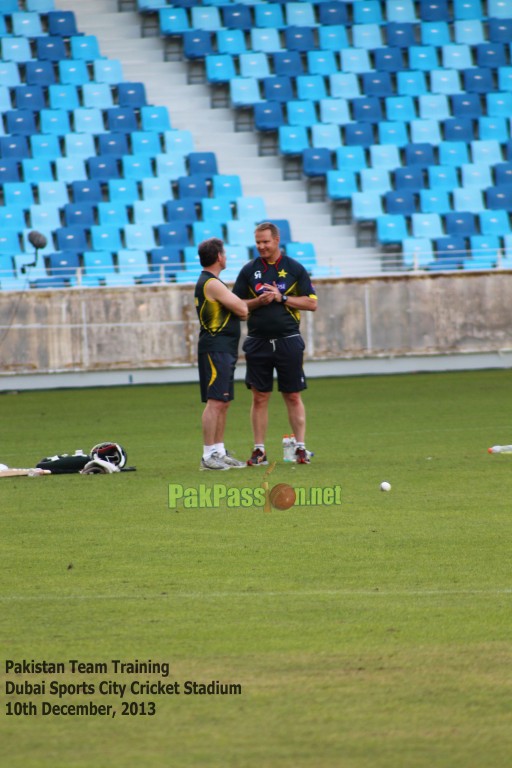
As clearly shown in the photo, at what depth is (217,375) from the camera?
10812 millimetres

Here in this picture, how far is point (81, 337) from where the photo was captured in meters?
26.0

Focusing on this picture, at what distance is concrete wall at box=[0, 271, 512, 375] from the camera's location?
2580 centimetres

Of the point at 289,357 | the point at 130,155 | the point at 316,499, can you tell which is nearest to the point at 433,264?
the point at 130,155

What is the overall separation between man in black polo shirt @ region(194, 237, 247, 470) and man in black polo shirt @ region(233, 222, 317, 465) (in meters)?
0.31

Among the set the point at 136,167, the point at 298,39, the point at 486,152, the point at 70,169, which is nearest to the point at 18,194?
the point at 70,169

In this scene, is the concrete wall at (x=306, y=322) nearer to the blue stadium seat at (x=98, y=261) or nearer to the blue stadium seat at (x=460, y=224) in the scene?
the blue stadium seat at (x=98, y=261)

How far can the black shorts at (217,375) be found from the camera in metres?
10.8

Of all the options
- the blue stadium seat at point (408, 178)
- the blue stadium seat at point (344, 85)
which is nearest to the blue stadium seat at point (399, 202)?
the blue stadium seat at point (408, 178)

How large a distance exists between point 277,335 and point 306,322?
610 inches

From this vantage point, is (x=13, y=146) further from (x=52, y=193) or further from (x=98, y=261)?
(x=98, y=261)

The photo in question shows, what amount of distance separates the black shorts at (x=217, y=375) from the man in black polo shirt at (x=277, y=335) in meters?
0.38

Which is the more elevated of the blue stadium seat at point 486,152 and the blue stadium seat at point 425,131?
the blue stadium seat at point 425,131

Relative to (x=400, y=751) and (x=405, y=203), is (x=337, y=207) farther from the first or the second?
(x=400, y=751)

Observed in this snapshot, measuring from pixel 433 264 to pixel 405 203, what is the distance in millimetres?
1953
